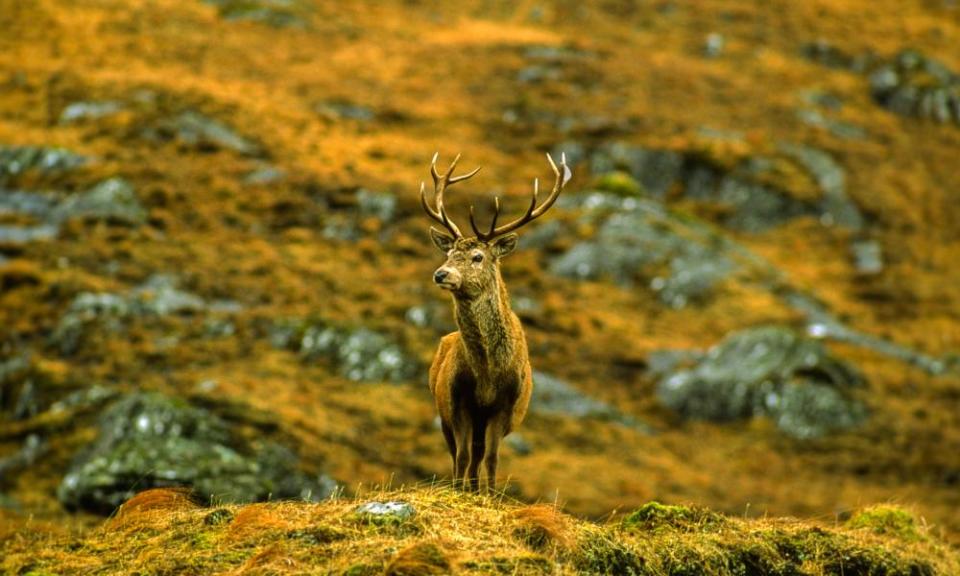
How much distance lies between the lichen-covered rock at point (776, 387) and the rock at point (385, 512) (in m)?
21.8

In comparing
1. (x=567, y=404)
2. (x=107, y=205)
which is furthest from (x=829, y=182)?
(x=107, y=205)

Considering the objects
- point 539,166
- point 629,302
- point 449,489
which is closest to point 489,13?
point 539,166

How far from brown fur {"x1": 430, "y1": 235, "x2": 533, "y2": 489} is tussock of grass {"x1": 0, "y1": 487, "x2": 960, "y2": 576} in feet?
4.11

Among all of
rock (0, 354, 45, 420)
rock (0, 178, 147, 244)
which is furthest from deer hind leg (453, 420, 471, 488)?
rock (0, 178, 147, 244)

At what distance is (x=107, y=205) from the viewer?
115ft

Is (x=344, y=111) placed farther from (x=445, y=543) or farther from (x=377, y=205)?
(x=445, y=543)

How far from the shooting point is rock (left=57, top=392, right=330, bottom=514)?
64.6 feet

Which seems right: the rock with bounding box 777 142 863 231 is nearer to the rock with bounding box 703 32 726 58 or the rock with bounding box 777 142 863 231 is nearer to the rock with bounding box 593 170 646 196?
the rock with bounding box 593 170 646 196

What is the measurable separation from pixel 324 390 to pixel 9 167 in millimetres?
16444

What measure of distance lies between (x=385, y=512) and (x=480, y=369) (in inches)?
99.9

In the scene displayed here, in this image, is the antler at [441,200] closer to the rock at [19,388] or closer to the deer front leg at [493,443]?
the deer front leg at [493,443]

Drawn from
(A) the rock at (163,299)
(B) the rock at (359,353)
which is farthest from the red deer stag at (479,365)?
(A) the rock at (163,299)

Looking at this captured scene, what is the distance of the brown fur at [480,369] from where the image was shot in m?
11.1

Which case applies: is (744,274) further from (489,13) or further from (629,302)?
(489,13)
